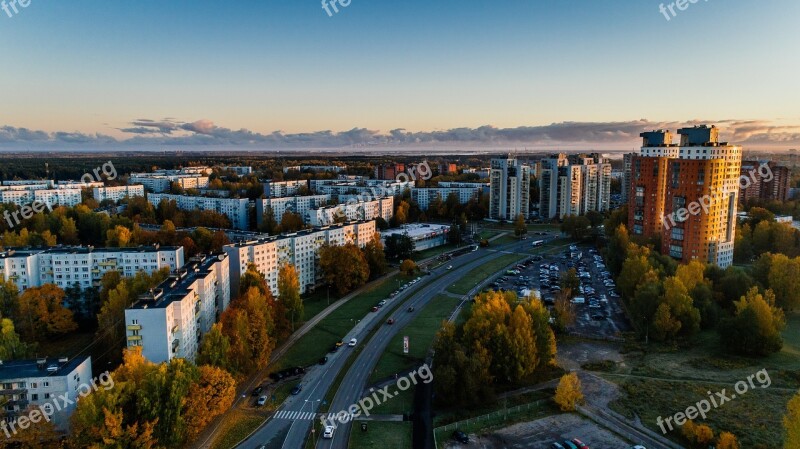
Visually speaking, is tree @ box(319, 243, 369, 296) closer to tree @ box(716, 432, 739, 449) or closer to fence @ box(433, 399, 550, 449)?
fence @ box(433, 399, 550, 449)

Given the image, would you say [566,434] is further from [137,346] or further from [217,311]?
[217,311]

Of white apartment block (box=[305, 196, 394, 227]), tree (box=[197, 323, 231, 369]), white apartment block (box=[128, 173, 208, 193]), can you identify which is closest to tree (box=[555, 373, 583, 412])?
tree (box=[197, 323, 231, 369])

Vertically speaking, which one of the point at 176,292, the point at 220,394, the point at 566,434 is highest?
the point at 176,292

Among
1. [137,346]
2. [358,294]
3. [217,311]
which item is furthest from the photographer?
[358,294]

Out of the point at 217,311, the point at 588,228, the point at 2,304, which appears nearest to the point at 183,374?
the point at 217,311

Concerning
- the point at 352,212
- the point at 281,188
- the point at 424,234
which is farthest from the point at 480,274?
the point at 281,188

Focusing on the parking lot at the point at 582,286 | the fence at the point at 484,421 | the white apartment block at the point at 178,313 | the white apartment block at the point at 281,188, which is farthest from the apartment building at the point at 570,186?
the fence at the point at 484,421
